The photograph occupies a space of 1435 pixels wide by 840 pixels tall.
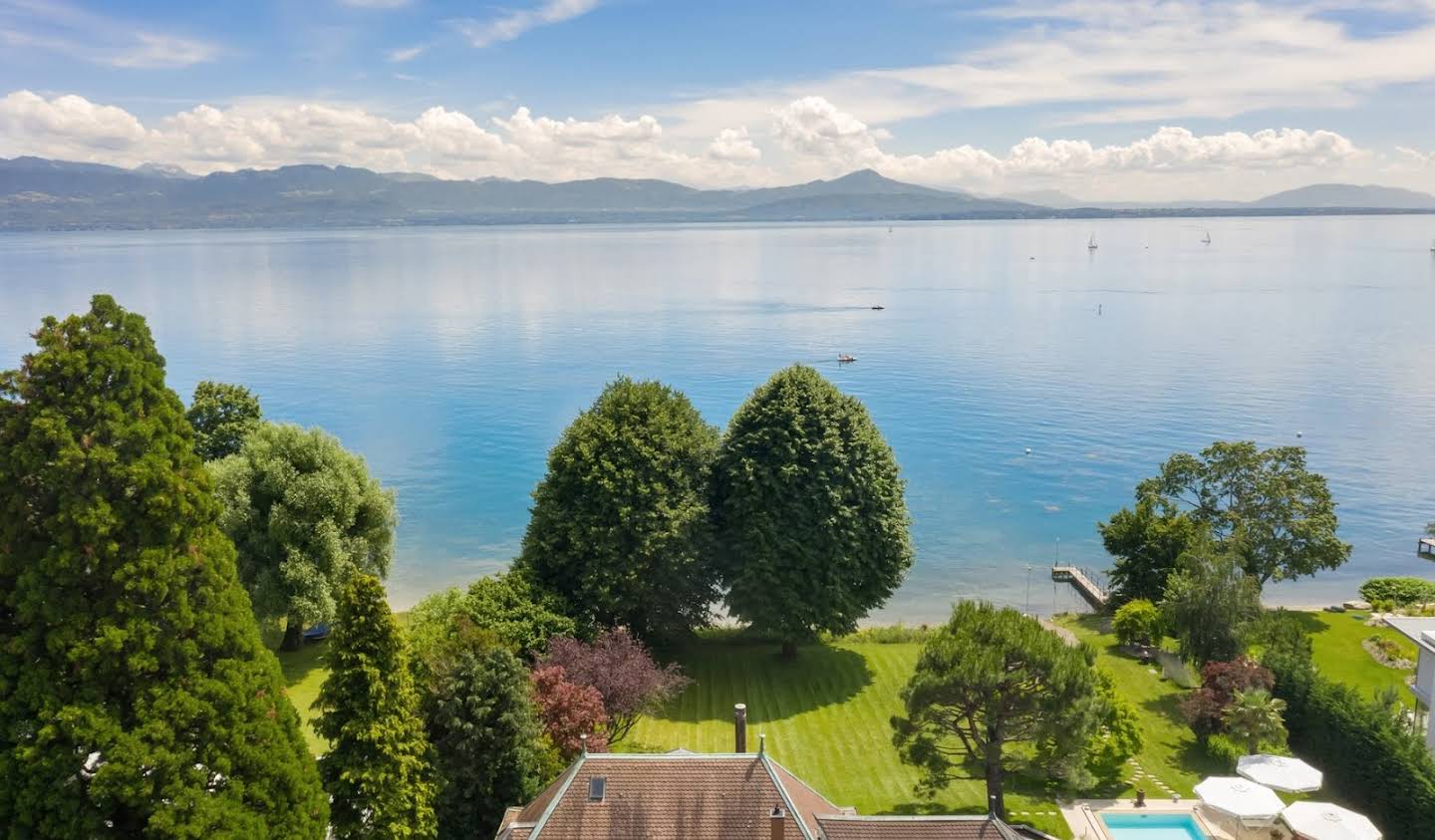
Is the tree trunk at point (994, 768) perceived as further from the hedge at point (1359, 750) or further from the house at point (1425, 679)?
the house at point (1425, 679)

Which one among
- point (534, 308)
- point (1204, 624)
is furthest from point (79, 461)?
point (534, 308)

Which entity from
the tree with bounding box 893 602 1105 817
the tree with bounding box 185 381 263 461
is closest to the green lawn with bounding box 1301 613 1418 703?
the tree with bounding box 893 602 1105 817

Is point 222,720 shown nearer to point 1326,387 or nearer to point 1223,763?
point 1223,763

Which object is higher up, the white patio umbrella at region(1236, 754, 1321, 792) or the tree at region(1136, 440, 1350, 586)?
the tree at region(1136, 440, 1350, 586)

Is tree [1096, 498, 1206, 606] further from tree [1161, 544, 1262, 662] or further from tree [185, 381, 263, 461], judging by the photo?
tree [185, 381, 263, 461]

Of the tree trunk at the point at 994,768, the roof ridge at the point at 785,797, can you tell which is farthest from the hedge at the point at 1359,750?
the roof ridge at the point at 785,797

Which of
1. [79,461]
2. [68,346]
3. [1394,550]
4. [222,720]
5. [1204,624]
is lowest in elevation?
[1394,550]

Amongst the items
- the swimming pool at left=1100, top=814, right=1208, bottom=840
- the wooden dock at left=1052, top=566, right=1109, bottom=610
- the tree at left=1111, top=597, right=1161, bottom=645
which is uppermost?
the tree at left=1111, top=597, right=1161, bottom=645
